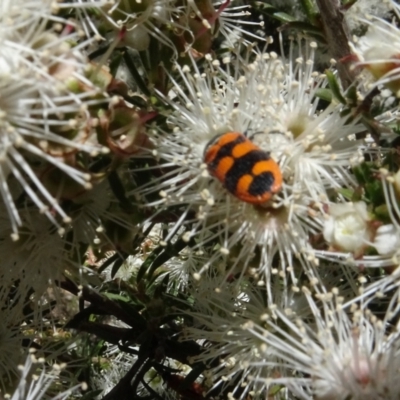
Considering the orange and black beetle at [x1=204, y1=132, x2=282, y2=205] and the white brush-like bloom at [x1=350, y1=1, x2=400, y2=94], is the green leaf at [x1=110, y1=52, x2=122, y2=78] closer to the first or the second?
the orange and black beetle at [x1=204, y1=132, x2=282, y2=205]

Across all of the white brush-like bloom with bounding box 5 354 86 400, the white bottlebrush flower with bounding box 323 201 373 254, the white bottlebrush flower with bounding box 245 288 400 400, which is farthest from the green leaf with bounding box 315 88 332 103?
the white brush-like bloom with bounding box 5 354 86 400

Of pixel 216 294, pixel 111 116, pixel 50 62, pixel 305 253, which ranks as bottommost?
pixel 216 294

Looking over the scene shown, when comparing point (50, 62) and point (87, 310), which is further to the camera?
point (87, 310)

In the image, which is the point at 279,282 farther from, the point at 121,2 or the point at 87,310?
the point at 121,2

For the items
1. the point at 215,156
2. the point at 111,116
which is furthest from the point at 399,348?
the point at 111,116

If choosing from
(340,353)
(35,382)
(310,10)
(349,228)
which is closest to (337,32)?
(310,10)
